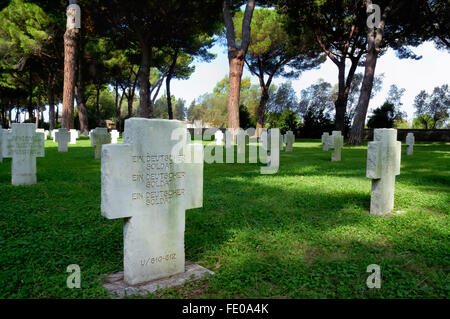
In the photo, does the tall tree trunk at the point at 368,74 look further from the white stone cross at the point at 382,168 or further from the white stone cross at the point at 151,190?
the white stone cross at the point at 151,190

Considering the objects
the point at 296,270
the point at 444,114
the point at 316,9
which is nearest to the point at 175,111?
the point at 444,114

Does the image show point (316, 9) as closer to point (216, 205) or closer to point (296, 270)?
point (216, 205)

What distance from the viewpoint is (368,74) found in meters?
19.0

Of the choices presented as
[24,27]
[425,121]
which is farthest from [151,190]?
[425,121]

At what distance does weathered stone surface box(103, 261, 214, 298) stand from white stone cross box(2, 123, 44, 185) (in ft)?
15.8

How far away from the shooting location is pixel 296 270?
285 centimetres

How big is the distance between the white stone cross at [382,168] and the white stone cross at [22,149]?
19.7 ft

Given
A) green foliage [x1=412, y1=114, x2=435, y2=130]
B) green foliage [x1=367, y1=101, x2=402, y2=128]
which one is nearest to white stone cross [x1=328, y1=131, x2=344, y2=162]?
green foliage [x1=367, y1=101, x2=402, y2=128]

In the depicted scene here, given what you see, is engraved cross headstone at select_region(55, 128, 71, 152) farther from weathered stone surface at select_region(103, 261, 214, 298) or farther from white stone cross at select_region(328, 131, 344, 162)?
weathered stone surface at select_region(103, 261, 214, 298)

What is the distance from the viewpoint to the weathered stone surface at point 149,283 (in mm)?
2497

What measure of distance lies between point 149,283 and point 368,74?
765 inches

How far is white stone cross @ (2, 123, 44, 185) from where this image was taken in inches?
253

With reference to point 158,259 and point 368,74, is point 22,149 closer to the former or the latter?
point 158,259

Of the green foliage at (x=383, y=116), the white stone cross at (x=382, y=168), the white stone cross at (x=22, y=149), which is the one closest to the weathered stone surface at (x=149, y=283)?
the white stone cross at (x=382, y=168)
